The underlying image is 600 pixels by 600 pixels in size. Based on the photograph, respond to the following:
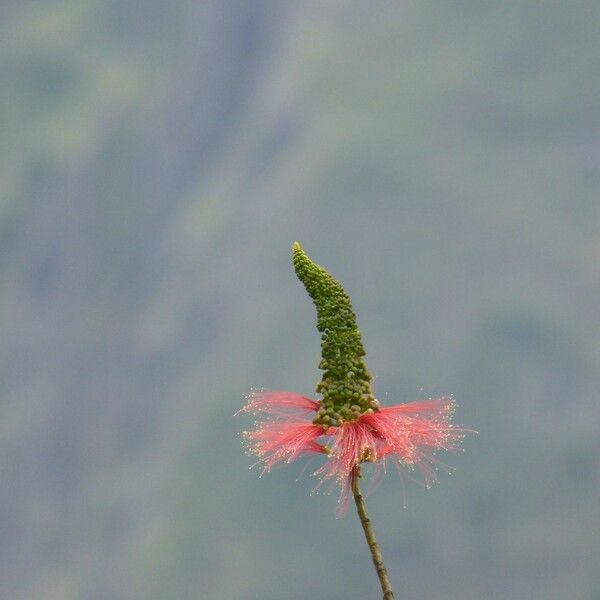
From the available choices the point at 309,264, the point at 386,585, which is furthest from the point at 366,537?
the point at 309,264

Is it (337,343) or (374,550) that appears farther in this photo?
(337,343)

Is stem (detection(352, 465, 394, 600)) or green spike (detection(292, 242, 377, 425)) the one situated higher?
green spike (detection(292, 242, 377, 425))

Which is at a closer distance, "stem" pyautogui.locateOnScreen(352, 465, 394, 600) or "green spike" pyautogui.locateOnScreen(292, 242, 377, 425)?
"stem" pyautogui.locateOnScreen(352, 465, 394, 600)

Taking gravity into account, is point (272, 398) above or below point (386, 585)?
above

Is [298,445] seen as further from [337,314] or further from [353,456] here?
[337,314]

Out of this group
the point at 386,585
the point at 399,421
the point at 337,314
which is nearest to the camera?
the point at 386,585

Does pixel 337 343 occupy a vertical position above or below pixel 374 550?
above

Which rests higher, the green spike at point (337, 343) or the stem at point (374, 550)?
the green spike at point (337, 343)

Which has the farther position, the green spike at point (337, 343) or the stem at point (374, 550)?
the green spike at point (337, 343)
